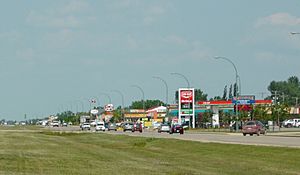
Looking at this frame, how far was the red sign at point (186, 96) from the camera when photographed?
423 feet

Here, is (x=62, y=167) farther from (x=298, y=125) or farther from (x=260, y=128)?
(x=298, y=125)

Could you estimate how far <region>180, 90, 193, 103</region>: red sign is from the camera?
129 m

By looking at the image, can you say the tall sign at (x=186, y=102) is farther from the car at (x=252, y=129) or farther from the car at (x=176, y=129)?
the car at (x=252, y=129)

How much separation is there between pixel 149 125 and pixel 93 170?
12540cm

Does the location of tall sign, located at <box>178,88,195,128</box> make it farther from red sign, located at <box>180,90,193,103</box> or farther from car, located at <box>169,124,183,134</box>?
car, located at <box>169,124,183,134</box>

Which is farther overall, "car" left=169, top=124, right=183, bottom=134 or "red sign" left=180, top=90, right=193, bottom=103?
"red sign" left=180, top=90, right=193, bottom=103

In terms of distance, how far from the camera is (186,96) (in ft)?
423

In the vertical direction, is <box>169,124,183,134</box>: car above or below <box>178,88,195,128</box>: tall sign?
below

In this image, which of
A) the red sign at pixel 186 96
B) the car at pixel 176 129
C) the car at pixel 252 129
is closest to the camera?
the car at pixel 252 129

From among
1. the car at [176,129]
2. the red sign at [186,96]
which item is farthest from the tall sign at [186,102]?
the car at [176,129]

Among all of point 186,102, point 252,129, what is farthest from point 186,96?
point 252,129

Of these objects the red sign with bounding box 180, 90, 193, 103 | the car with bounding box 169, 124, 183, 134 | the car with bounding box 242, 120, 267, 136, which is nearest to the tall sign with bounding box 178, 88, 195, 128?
the red sign with bounding box 180, 90, 193, 103

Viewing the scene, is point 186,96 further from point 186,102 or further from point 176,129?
point 176,129

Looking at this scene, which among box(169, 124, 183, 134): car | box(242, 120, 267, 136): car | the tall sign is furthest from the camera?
the tall sign
